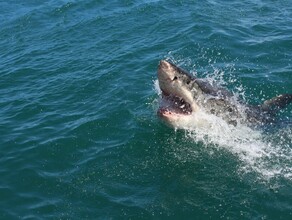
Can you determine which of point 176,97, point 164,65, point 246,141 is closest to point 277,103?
point 246,141

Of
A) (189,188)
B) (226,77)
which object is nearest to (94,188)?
(189,188)

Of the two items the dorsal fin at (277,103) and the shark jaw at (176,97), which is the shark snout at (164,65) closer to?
the shark jaw at (176,97)

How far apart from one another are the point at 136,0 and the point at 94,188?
15.3 metres

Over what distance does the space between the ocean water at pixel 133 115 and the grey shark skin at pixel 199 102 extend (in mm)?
383

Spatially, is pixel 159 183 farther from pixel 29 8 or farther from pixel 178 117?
pixel 29 8

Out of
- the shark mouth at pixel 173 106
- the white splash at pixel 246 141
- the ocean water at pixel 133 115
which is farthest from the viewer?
the shark mouth at pixel 173 106

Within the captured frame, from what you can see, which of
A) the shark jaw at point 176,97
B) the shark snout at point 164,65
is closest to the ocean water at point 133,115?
the shark jaw at point 176,97

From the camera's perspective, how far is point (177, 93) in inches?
471

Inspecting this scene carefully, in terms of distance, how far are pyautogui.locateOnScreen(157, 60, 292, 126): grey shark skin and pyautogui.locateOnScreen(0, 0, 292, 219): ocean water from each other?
0.38 metres

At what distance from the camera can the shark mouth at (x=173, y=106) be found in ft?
39.3

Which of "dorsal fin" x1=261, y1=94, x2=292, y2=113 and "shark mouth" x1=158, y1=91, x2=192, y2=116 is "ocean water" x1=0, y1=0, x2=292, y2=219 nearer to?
"dorsal fin" x1=261, y1=94, x2=292, y2=113

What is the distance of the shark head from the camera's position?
11742 millimetres

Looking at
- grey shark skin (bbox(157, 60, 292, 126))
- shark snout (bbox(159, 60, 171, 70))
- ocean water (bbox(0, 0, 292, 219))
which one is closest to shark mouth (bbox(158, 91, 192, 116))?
grey shark skin (bbox(157, 60, 292, 126))

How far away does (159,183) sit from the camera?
Answer: 1163cm
